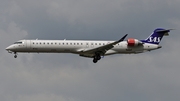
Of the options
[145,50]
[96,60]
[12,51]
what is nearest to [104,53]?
[96,60]

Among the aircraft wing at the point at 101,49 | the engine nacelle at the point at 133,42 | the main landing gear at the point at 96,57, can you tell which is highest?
the engine nacelle at the point at 133,42

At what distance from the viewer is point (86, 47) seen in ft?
225

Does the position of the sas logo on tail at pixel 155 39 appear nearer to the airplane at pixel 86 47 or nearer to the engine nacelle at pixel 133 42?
the airplane at pixel 86 47

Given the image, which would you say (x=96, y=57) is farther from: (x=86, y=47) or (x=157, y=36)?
(x=157, y=36)

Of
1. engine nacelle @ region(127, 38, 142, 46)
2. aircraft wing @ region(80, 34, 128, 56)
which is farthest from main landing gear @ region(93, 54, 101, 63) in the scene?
engine nacelle @ region(127, 38, 142, 46)

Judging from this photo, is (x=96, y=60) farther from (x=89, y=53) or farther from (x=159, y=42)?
(x=159, y=42)

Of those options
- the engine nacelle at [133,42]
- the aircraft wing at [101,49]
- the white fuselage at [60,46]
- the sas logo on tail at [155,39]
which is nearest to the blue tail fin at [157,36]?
the sas logo on tail at [155,39]

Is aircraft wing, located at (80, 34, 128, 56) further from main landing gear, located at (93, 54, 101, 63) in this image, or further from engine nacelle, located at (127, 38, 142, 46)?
engine nacelle, located at (127, 38, 142, 46)

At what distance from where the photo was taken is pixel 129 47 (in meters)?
69.8

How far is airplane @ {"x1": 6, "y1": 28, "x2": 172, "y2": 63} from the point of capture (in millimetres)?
67000

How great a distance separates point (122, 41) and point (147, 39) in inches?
178

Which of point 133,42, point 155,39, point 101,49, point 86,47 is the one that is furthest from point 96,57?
point 155,39

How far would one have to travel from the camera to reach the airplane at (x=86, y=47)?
220ft

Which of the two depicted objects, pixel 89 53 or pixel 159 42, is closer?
pixel 89 53
